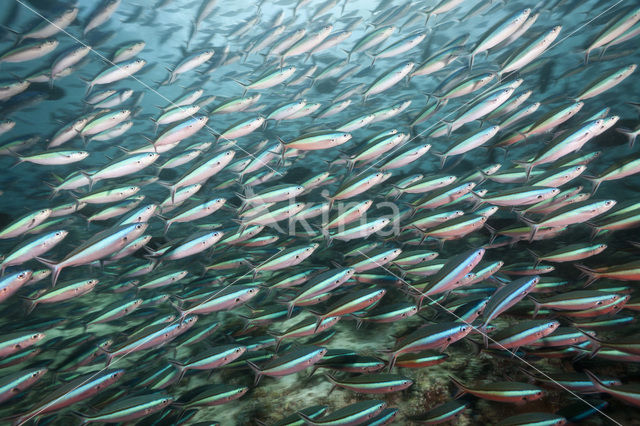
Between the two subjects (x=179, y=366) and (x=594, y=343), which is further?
(x=179, y=366)

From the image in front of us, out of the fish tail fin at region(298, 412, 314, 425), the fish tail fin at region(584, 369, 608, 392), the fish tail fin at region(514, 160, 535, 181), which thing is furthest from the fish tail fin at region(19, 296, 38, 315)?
the fish tail fin at region(514, 160, 535, 181)

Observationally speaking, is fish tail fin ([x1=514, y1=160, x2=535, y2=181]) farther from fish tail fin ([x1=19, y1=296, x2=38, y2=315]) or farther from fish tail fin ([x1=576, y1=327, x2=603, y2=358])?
fish tail fin ([x1=19, y1=296, x2=38, y2=315])

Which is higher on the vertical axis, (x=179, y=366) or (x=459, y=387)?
(x=459, y=387)

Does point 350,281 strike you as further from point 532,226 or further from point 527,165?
point 527,165

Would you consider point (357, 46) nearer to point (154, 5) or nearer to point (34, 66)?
point (154, 5)

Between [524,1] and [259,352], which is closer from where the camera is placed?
[259,352]

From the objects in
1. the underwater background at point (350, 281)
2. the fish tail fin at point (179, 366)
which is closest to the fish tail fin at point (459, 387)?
the underwater background at point (350, 281)

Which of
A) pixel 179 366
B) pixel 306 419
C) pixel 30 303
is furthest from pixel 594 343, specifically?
pixel 30 303

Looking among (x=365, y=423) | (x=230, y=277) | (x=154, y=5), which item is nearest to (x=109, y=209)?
(x=230, y=277)

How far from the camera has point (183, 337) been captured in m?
4.48

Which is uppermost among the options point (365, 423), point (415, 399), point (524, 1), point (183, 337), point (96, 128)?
point (524, 1)

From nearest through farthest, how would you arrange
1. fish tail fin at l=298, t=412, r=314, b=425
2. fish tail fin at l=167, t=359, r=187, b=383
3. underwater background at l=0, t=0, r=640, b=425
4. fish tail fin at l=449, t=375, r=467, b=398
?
fish tail fin at l=298, t=412, r=314, b=425, fish tail fin at l=449, t=375, r=467, b=398, underwater background at l=0, t=0, r=640, b=425, fish tail fin at l=167, t=359, r=187, b=383

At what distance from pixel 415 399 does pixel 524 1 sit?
483 inches

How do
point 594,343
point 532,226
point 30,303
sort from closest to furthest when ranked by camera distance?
point 594,343, point 532,226, point 30,303
